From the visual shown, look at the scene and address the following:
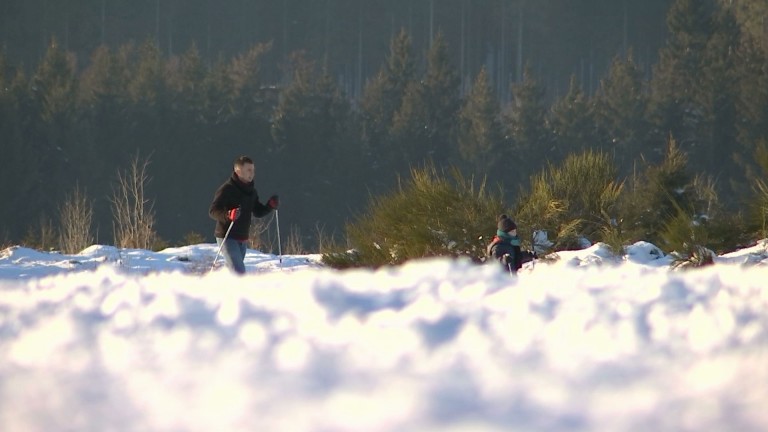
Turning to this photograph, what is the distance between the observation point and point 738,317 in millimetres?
3498

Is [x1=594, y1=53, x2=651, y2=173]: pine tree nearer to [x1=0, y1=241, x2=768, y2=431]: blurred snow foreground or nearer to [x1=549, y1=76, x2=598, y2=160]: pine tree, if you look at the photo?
[x1=549, y1=76, x2=598, y2=160]: pine tree

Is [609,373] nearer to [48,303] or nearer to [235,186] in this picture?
[48,303]

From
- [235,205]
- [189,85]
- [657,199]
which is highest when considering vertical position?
[235,205]

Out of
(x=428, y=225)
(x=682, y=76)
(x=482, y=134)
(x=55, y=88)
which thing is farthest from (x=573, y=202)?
(x=682, y=76)

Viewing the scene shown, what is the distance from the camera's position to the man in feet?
28.9

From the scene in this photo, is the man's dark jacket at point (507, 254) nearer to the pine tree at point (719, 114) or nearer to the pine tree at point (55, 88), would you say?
the pine tree at point (55, 88)

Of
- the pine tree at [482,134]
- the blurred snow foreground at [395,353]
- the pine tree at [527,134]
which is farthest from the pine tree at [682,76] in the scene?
the blurred snow foreground at [395,353]

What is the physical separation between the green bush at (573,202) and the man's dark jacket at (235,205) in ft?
11.7

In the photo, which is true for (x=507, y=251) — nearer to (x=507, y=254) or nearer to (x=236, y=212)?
(x=507, y=254)

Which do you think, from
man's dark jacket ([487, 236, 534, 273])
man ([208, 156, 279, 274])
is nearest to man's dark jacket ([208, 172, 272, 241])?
man ([208, 156, 279, 274])

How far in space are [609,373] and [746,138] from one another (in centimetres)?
4685

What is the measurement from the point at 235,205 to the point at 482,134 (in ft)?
133

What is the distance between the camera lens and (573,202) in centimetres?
1240

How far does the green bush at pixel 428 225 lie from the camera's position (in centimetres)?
1131
